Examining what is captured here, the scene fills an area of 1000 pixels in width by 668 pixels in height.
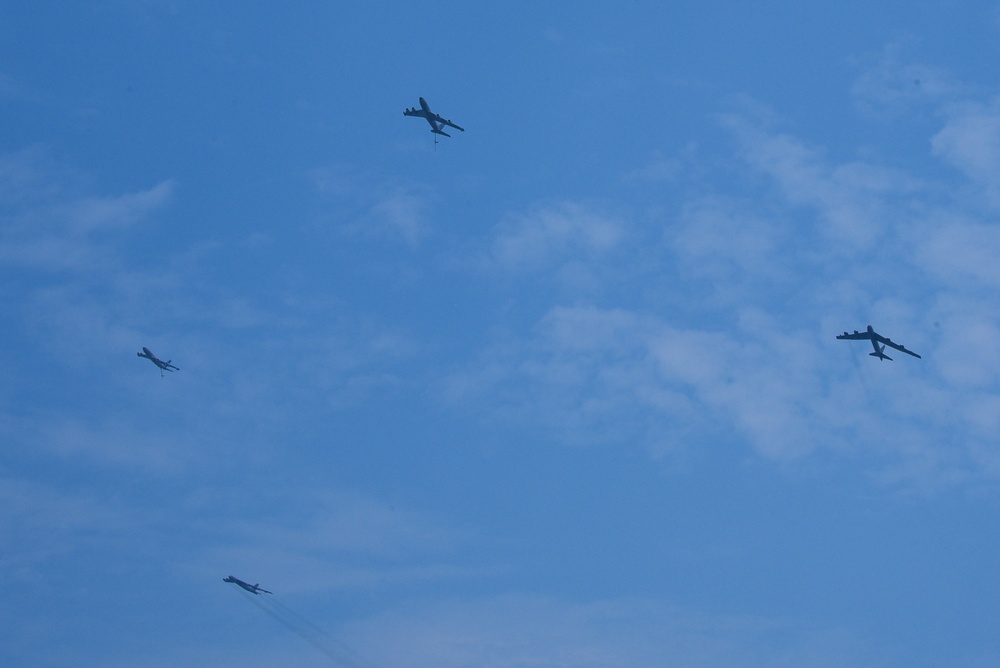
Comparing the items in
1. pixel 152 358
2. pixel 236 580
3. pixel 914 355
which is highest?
pixel 152 358

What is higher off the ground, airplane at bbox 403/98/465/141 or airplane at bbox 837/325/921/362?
airplane at bbox 403/98/465/141

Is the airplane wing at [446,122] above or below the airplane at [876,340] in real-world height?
above

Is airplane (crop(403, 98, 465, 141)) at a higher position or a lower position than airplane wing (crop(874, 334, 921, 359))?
higher

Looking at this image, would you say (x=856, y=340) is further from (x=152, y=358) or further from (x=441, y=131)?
(x=152, y=358)

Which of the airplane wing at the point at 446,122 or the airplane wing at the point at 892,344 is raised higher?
the airplane wing at the point at 446,122

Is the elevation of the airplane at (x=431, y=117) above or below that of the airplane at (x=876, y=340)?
above

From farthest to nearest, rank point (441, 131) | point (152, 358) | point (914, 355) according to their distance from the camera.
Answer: point (152, 358)
point (441, 131)
point (914, 355)

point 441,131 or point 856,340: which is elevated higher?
point 441,131

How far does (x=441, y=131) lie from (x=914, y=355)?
226ft

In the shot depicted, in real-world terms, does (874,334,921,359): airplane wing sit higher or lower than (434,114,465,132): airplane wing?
lower

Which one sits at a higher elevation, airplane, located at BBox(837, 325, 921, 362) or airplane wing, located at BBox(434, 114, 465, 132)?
airplane wing, located at BBox(434, 114, 465, 132)

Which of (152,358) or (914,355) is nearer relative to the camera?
(914,355)

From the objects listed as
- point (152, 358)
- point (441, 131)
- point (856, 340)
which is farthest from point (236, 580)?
point (856, 340)

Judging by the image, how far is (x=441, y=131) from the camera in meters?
175
